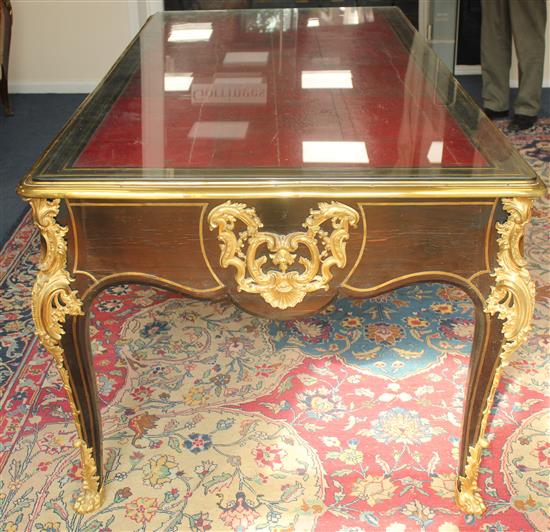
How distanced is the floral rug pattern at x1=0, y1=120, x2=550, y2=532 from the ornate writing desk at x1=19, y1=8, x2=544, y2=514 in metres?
0.14

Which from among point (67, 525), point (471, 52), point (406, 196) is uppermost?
point (406, 196)

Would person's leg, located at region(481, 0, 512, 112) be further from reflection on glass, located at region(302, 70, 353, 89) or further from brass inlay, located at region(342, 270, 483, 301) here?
brass inlay, located at region(342, 270, 483, 301)

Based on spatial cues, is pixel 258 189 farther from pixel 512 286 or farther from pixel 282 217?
pixel 512 286

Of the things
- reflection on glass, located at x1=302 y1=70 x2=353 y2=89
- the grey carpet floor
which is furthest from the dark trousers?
the grey carpet floor

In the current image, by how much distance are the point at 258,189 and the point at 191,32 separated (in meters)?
1.56

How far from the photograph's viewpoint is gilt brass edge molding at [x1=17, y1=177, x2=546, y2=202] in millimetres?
1525

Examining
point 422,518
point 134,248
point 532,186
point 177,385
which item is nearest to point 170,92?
point 134,248

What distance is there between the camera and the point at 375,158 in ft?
5.45

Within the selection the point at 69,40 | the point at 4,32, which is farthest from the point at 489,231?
the point at 69,40

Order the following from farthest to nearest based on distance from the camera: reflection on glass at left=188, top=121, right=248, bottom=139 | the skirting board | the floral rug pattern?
the skirting board < the floral rug pattern < reflection on glass at left=188, top=121, right=248, bottom=139

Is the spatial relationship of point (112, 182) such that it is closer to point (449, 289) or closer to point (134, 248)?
point (134, 248)

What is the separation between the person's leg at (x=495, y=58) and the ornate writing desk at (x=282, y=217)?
109 inches

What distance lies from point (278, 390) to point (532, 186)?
3.65 ft

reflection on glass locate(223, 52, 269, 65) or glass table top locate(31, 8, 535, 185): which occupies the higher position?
reflection on glass locate(223, 52, 269, 65)
